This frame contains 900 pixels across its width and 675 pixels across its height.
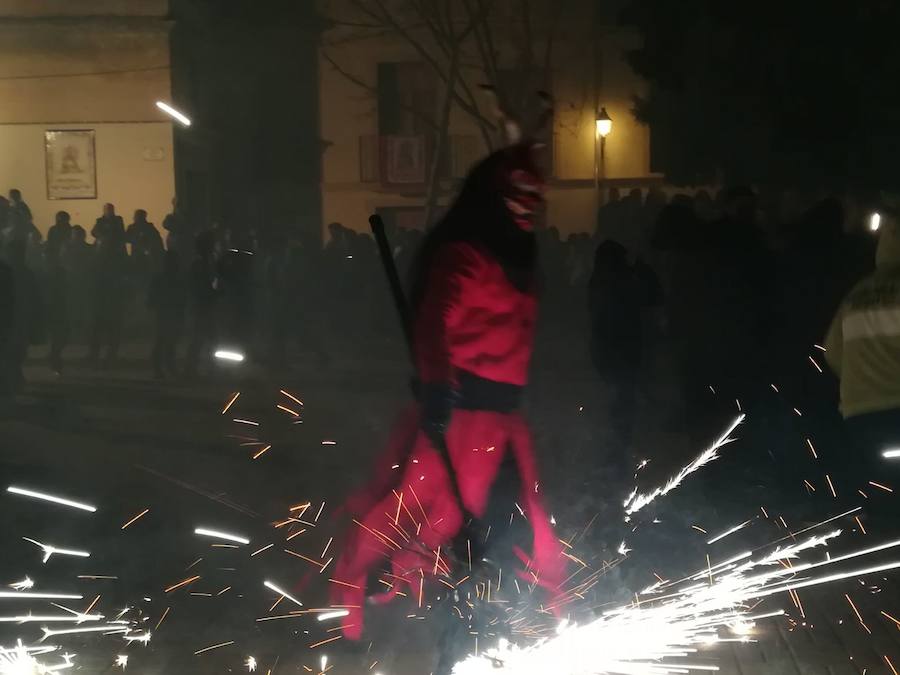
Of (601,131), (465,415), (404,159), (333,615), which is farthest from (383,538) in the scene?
(601,131)

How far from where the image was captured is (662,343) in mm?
7672

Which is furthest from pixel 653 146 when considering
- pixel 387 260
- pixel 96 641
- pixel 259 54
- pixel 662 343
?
pixel 96 641

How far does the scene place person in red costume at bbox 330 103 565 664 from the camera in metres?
3.72

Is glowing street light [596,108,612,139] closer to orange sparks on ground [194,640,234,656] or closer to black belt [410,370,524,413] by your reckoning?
black belt [410,370,524,413]

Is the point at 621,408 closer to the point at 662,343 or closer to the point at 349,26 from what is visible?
the point at 662,343

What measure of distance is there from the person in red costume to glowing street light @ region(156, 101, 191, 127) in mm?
3471

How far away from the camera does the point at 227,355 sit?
24.6 feet

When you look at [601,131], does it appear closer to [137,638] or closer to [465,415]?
[465,415]

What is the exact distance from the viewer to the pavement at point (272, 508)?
14.3 ft

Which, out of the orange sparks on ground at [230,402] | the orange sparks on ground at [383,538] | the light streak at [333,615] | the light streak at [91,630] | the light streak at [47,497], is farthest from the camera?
the orange sparks on ground at [230,402]

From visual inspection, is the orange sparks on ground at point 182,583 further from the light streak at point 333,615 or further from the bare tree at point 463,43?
the bare tree at point 463,43

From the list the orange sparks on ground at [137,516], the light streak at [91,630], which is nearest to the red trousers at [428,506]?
the light streak at [91,630]

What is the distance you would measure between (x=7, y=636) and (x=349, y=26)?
12.6 feet

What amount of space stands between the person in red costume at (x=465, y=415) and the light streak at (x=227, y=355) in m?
3.46
